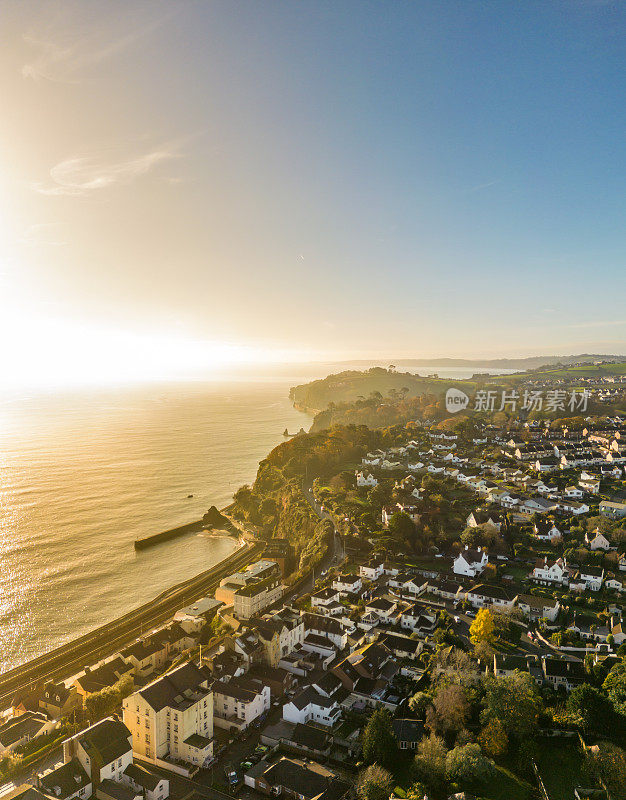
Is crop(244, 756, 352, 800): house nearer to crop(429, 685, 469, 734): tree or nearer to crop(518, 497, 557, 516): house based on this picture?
crop(429, 685, 469, 734): tree

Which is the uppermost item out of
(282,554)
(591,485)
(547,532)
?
(591,485)

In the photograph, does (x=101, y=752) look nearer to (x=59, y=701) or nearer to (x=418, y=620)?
(x=59, y=701)

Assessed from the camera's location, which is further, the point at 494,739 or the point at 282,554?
the point at 282,554

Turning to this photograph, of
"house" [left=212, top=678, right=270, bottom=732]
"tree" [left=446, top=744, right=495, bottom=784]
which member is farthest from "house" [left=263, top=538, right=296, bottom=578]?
"tree" [left=446, top=744, right=495, bottom=784]

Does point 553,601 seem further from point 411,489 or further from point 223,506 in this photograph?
point 223,506

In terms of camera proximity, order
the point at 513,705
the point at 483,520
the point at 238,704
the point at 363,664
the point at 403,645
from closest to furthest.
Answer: the point at 513,705 < the point at 238,704 < the point at 363,664 < the point at 403,645 < the point at 483,520

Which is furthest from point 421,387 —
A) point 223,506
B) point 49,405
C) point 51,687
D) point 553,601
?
point 51,687

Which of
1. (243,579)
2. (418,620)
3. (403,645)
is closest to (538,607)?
(418,620)
